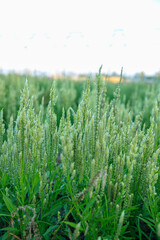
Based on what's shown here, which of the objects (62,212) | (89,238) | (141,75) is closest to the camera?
(89,238)

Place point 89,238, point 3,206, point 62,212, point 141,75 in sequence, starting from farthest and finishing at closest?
point 141,75 < point 62,212 < point 3,206 < point 89,238

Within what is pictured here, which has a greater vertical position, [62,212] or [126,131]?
[126,131]

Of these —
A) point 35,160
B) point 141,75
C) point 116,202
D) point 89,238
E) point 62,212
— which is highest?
point 141,75

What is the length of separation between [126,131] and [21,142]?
62 centimetres

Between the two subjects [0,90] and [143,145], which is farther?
[0,90]

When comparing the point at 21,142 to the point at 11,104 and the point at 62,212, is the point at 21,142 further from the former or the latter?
the point at 11,104

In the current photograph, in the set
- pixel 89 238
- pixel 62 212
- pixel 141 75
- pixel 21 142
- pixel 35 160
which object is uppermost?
pixel 141 75

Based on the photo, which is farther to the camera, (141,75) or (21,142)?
(141,75)

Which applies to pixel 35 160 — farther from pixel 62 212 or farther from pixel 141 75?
pixel 141 75

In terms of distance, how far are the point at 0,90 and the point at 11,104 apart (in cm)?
27

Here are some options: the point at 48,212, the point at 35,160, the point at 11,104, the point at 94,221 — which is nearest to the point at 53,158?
the point at 35,160

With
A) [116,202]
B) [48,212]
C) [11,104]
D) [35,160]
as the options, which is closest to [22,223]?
[48,212]

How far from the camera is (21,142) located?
1154mm

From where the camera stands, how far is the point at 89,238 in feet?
3.36
